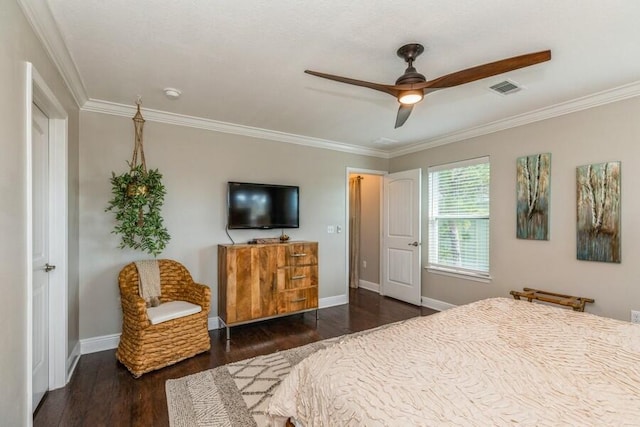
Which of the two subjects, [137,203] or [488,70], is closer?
[488,70]

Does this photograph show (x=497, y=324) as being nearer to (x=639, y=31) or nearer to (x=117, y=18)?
(x=639, y=31)

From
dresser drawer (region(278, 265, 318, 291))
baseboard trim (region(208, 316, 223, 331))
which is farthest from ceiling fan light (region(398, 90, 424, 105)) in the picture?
baseboard trim (region(208, 316, 223, 331))

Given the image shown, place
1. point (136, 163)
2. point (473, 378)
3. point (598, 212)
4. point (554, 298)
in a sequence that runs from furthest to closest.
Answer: point (136, 163)
point (554, 298)
point (598, 212)
point (473, 378)

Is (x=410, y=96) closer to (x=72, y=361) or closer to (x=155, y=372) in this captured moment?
(x=155, y=372)

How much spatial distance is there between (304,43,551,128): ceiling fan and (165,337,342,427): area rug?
2301mm

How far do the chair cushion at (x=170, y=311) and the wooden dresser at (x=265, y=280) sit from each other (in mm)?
484

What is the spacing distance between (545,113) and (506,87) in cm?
95

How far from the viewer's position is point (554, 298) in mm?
3086

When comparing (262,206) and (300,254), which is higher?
(262,206)

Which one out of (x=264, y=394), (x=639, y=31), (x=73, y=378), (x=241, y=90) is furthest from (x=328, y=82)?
(x=73, y=378)

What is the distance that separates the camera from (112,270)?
315 centimetres

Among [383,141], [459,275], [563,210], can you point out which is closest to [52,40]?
[383,141]

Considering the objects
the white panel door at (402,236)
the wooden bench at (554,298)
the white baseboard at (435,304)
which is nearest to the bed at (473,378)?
the wooden bench at (554,298)

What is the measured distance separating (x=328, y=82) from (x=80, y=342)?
344 cm
